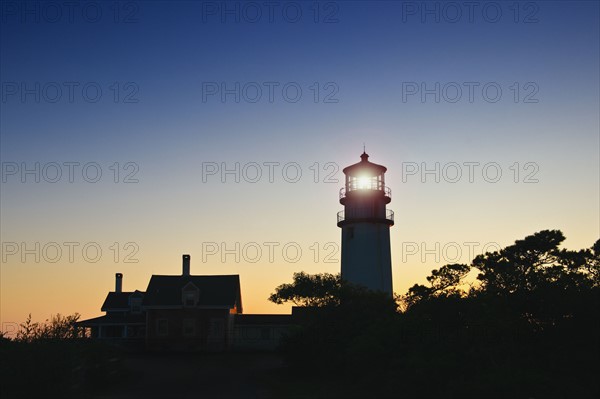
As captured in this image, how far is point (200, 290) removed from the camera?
44.2 meters

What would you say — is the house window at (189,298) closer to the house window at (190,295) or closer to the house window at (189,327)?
the house window at (190,295)

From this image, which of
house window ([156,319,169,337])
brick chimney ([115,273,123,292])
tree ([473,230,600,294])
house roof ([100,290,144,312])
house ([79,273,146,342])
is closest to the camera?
tree ([473,230,600,294])

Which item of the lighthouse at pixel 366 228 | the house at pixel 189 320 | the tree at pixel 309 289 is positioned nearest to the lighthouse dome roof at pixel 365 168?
the lighthouse at pixel 366 228

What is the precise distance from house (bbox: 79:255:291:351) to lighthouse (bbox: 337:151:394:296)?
1009 centimetres

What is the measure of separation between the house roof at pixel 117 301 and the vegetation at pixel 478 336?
23542 mm

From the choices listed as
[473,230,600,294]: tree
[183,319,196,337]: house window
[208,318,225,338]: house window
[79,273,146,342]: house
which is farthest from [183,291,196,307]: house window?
[473,230,600,294]: tree

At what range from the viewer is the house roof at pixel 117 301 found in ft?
161

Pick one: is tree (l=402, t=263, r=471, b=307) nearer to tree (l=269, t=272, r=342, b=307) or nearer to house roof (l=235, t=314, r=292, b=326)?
tree (l=269, t=272, r=342, b=307)

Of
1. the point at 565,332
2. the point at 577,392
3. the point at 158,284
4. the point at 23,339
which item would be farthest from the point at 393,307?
the point at 158,284

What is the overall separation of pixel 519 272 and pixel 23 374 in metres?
20.1

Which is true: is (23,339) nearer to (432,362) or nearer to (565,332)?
(432,362)

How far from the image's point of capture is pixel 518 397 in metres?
17.4

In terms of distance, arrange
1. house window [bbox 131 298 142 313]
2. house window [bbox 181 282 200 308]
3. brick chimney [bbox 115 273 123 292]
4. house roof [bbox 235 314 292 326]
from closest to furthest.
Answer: house window [bbox 181 282 200 308], house roof [bbox 235 314 292 326], house window [bbox 131 298 142 313], brick chimney [bbox 115 273 123 292]

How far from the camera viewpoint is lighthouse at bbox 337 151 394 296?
3669cm
